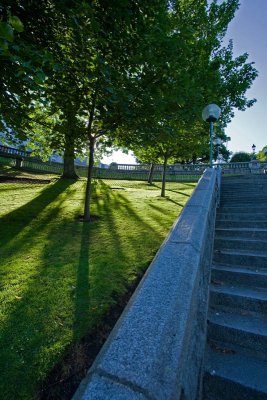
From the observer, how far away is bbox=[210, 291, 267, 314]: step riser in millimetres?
3072

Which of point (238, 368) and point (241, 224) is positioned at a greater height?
point (241, 224)

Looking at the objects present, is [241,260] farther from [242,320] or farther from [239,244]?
[242,320]

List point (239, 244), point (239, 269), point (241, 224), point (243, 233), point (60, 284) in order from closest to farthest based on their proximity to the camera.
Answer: point (239, 269), point (60, 284), point (239, 244), point (243, 233), point (241, 224)

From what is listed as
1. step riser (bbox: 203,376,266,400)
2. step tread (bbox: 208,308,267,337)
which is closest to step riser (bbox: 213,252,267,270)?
step tread (bbox: 208,308,267,337)

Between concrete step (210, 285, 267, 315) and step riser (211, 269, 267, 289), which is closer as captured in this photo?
concrete step (210, 285, 267, 315)

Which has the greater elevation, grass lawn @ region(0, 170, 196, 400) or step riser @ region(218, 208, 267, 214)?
step riser @ region(218, 208, 267, 214)

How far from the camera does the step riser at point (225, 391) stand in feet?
7.14

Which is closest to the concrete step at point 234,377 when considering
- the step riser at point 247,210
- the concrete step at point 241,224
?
the concrete step at point 241,224

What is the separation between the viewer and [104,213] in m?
9.59

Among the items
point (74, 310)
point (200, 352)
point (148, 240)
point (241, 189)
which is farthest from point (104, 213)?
point (200, 352)

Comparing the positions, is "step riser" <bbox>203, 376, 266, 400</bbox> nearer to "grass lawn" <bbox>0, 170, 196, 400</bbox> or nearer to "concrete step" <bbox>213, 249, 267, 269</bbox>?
"grass lawn" <bbox>0, 170, 196, 400</bbox>

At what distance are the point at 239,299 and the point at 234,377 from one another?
1060mm

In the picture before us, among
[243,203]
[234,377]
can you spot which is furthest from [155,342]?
[243,203]

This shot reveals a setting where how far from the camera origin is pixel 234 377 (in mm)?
2295
